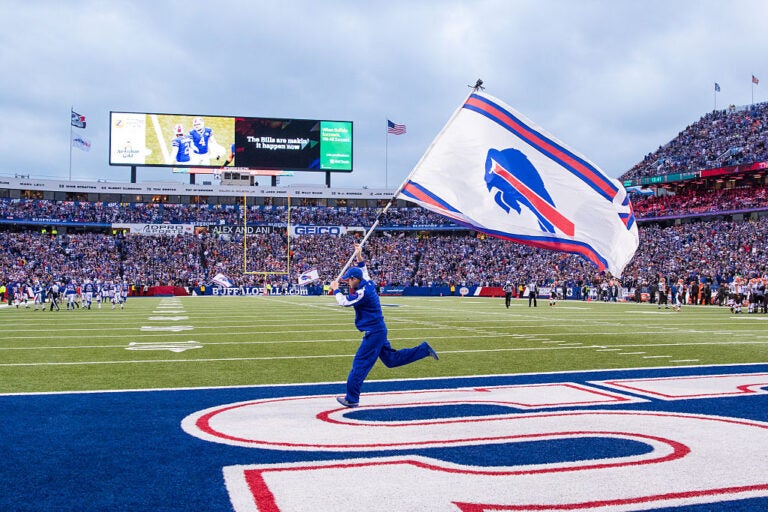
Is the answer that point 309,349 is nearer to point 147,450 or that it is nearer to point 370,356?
point 370,356

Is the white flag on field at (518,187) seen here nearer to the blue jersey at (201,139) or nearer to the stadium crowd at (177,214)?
the blue jersey at (201,139)

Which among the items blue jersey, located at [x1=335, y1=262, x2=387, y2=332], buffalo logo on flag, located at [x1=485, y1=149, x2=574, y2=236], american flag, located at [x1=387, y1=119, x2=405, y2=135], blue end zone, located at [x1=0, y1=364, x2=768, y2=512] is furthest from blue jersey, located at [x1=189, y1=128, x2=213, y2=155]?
blue jersey, located at [x1=335, y1=262, x2=387, y2=332]

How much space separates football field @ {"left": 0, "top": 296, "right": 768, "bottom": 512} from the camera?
155 inches

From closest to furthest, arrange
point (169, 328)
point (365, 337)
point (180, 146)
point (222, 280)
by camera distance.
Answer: point (365, 337), point (169, 328), point (222, 280), point (180, 146)

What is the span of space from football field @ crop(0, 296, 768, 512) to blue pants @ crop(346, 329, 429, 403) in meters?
0.25

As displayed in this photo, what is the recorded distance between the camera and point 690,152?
59.8 metres

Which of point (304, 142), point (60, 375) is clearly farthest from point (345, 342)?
point (304, 142)

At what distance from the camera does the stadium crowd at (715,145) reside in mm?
53625

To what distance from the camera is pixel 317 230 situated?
6788cm

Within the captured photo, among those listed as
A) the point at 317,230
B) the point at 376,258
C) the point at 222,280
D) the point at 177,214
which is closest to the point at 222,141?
the point at 177,214

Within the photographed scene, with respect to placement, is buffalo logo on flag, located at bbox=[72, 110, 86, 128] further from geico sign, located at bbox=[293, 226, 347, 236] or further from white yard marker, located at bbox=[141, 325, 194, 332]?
white yard marker, located at bbox=[141, 325, 194, 332]

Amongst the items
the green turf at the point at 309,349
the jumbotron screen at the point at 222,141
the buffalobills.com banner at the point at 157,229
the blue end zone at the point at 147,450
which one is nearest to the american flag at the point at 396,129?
the jumbotron screen at the point at 222,141

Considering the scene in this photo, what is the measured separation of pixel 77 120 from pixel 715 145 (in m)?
57.1

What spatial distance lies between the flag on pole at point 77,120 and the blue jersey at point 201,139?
45.2 feet
